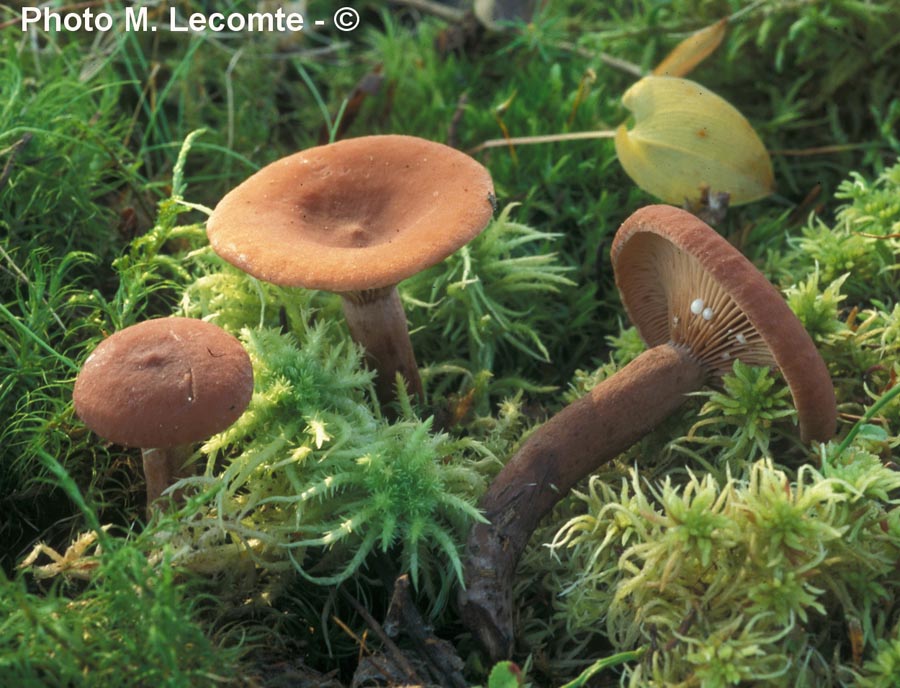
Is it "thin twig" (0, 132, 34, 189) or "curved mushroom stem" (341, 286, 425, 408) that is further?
"thin twig" (0, 132, 34, 189)

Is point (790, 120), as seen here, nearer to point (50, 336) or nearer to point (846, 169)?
point (846, 169)

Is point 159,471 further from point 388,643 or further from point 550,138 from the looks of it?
point 550,138

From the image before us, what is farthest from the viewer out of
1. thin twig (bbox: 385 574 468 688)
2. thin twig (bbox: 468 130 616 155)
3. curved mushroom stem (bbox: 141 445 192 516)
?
thin twig (bbox: 468 130 616 155)

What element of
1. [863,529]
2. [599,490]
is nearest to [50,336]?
[599,490]

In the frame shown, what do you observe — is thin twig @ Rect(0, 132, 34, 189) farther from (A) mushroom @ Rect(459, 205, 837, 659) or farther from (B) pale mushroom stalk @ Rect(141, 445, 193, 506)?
(A) mushroom @ Rect(459, 205, 837, 659)

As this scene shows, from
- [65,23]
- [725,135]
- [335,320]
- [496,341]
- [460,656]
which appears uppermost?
[65,23]

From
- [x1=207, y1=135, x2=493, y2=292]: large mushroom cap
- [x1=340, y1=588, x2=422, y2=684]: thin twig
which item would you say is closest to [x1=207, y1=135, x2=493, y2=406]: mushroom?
[x1=207, y1=135, x2=493, y2=292]: large mushroom cap
